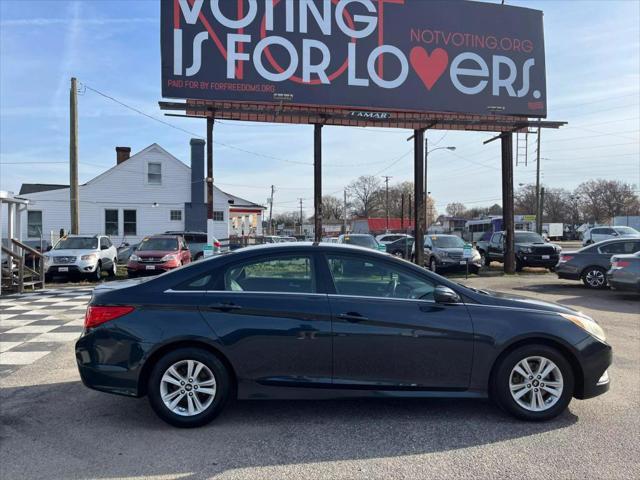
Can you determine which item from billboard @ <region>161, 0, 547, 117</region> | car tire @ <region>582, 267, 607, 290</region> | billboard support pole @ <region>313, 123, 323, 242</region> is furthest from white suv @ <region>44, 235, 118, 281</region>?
car tire @ <region>582, 267, 607, 290</region>

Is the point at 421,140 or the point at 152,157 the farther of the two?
the point at 152,157

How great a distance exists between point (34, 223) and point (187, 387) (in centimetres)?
3102

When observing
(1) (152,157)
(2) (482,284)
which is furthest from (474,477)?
(1) (152,157)

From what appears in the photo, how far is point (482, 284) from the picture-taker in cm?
1541

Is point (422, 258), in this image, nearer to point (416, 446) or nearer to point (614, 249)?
point (614, 249)

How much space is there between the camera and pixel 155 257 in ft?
52.3

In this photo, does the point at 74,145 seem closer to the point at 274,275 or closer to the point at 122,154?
the point at 122,154

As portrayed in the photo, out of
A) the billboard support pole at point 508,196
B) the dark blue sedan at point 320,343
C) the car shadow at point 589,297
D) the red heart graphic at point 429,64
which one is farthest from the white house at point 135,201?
the dark blue sedan at point 320,343

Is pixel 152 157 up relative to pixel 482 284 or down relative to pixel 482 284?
up

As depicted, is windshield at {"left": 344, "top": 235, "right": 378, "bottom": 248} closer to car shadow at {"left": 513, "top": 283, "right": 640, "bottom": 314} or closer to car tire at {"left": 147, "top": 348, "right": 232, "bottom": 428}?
car shadow at {"left": 513, "top": 283, "right": 640, "bottom": 314}

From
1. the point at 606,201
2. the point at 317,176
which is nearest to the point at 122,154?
the point at 317,176

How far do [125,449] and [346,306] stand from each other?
2065 millimetres

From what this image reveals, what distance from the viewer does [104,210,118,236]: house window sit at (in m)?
30.6

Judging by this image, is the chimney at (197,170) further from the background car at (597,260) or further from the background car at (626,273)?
the background car at (626,273)
